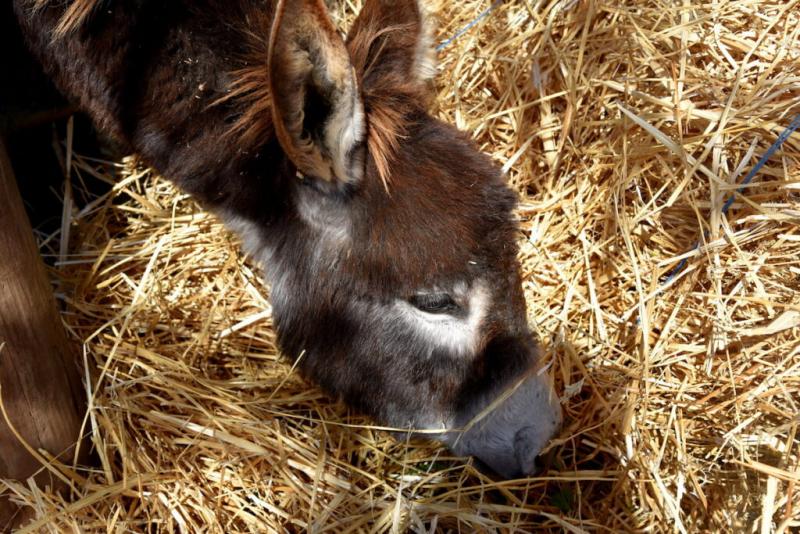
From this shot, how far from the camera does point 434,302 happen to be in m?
1.73

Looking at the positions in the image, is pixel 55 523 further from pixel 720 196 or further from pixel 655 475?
pixel 720 196

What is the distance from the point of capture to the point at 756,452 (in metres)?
1.99

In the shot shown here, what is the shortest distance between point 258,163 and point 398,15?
1.97 feet

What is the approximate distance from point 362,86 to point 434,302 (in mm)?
609

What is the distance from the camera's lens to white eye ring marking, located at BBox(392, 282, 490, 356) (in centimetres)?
176

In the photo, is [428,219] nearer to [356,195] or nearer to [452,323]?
[356,195]

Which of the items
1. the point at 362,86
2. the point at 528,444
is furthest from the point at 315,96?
the point at 528,444

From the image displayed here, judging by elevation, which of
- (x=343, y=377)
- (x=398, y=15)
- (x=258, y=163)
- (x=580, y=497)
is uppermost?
(x=398, y=15)

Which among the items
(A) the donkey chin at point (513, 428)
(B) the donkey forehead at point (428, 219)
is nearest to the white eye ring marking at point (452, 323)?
(B) the donkey forehead at point (428, 219)

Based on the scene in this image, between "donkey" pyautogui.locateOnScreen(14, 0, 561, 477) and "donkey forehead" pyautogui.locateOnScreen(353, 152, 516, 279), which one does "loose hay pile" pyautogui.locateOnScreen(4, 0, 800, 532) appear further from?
Answer: "donkey forehead" pyautogui.locateOnScreen(353, 152, 516, 279)

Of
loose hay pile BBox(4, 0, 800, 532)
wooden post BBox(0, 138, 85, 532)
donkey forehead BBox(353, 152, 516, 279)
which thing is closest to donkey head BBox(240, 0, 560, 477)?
donkey forehead BBox(353, 152, 516, 279)

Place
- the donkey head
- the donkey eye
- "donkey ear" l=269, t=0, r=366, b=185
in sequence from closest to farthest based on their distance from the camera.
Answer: "donkey ear" l=269, t=0, r=366, b=185, the donkey head, the donkey eye

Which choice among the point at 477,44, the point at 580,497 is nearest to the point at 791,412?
the point at 580,497

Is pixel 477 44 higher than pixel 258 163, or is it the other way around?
pixel 258 163
